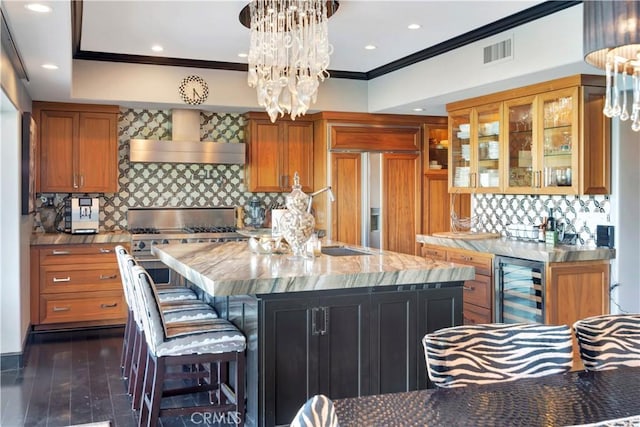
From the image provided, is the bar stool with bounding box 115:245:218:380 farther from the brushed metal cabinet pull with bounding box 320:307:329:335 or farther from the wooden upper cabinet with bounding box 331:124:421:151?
the wooden upper cabinet with bounding box 331:124:421:151

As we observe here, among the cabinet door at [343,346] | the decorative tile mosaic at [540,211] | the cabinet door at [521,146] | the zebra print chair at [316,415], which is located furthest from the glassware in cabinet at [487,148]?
the zebra print chair at [316,415]

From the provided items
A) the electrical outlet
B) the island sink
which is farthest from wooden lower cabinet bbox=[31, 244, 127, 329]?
the electrical outlet

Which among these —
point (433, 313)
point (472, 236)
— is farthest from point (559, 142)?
point (433, 313)

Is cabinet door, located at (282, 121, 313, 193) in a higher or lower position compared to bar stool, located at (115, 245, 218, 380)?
higher

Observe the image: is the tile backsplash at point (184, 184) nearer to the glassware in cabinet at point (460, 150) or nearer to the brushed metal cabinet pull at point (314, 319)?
the glassware in cabinet at point (460, 150)

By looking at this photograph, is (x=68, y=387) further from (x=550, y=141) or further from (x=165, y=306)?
(x=550, y=141)

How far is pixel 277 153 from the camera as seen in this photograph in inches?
273

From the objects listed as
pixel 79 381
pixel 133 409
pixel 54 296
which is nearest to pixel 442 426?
pixel 133 409

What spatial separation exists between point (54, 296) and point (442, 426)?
210 inches

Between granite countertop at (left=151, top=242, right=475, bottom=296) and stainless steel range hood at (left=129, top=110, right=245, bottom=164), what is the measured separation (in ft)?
8.72

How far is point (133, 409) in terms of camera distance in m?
3.70

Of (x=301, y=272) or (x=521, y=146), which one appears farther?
(x=521, y=146)

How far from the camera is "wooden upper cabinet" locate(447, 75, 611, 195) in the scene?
4648 mm

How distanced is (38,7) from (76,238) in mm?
3229
